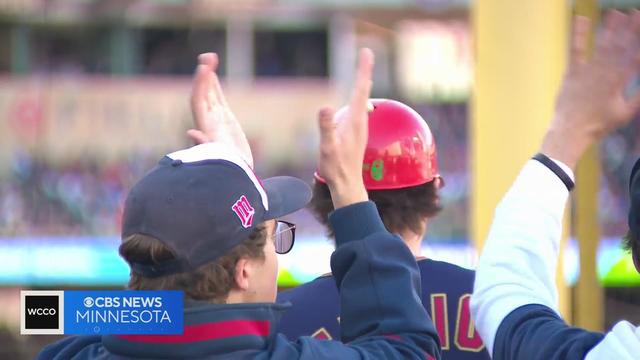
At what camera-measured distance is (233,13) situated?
1908cm

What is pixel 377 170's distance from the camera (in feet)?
9.36

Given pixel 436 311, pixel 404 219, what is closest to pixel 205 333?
pixel 436 311

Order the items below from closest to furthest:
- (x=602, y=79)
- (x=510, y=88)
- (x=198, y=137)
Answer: (x=602, y=79) < (x=198, y=137) < (x=510, y=88)

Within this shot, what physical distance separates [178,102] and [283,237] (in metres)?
15.9

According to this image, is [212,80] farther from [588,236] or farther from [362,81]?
[588,236]

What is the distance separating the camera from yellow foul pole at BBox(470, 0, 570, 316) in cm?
548

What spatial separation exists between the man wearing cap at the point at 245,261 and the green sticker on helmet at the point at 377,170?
973 millimetres

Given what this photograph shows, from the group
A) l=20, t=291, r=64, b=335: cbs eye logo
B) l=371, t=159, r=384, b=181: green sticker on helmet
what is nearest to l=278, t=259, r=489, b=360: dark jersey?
l=371, t=159, r=384, b=181: green sticker on helmet

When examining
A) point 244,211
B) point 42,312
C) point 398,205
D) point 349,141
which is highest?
point 349,141

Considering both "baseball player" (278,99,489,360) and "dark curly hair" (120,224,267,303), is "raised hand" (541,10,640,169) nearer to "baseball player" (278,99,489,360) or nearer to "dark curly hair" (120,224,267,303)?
"dark curly hair" (120,224,267,303)

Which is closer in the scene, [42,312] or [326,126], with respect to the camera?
[326,126]

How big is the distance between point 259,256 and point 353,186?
0.19 m

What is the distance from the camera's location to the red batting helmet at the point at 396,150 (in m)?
2.85

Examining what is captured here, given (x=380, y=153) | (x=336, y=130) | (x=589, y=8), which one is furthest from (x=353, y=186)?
(x=589, y=8)
